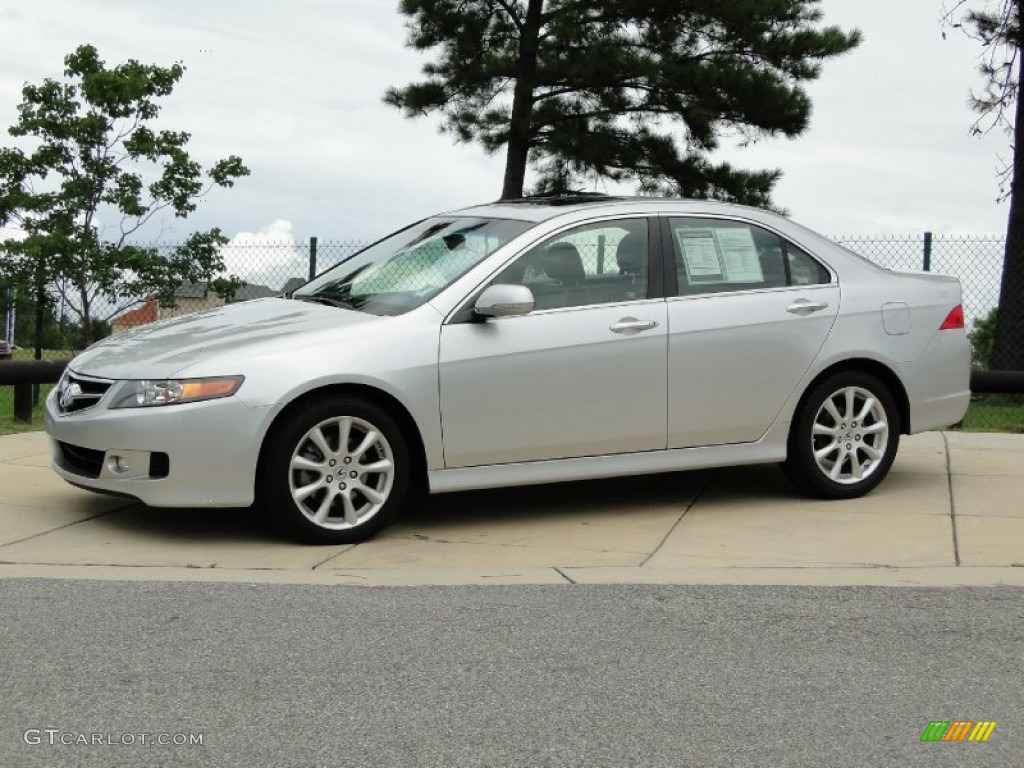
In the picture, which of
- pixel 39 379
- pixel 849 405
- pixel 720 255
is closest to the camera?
pixel 720 255

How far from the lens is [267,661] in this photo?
4.93 metres

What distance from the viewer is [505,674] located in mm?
4801

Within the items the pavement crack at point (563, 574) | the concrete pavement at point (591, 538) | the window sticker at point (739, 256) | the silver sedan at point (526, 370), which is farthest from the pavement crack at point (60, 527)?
the window sticker at point (739, 256)

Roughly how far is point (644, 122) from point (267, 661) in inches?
857

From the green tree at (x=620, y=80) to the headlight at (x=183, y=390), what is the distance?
18517 millimetres

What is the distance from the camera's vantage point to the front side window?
7.45m

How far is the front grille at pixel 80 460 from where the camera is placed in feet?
23.0

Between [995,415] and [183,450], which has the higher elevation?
[183,450]

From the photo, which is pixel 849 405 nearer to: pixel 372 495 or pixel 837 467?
pixel 837 467

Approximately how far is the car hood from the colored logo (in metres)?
3.57

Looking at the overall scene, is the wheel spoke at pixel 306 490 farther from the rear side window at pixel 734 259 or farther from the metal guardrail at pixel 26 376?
the metal guardrail at pixel 26 376

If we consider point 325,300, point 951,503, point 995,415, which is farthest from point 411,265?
point 995,415

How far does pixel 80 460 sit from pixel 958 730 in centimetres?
451

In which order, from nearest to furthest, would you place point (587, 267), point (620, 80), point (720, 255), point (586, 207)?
point (587, 267) < point (586, 207) < point (720, 255) < point (620, 80)
